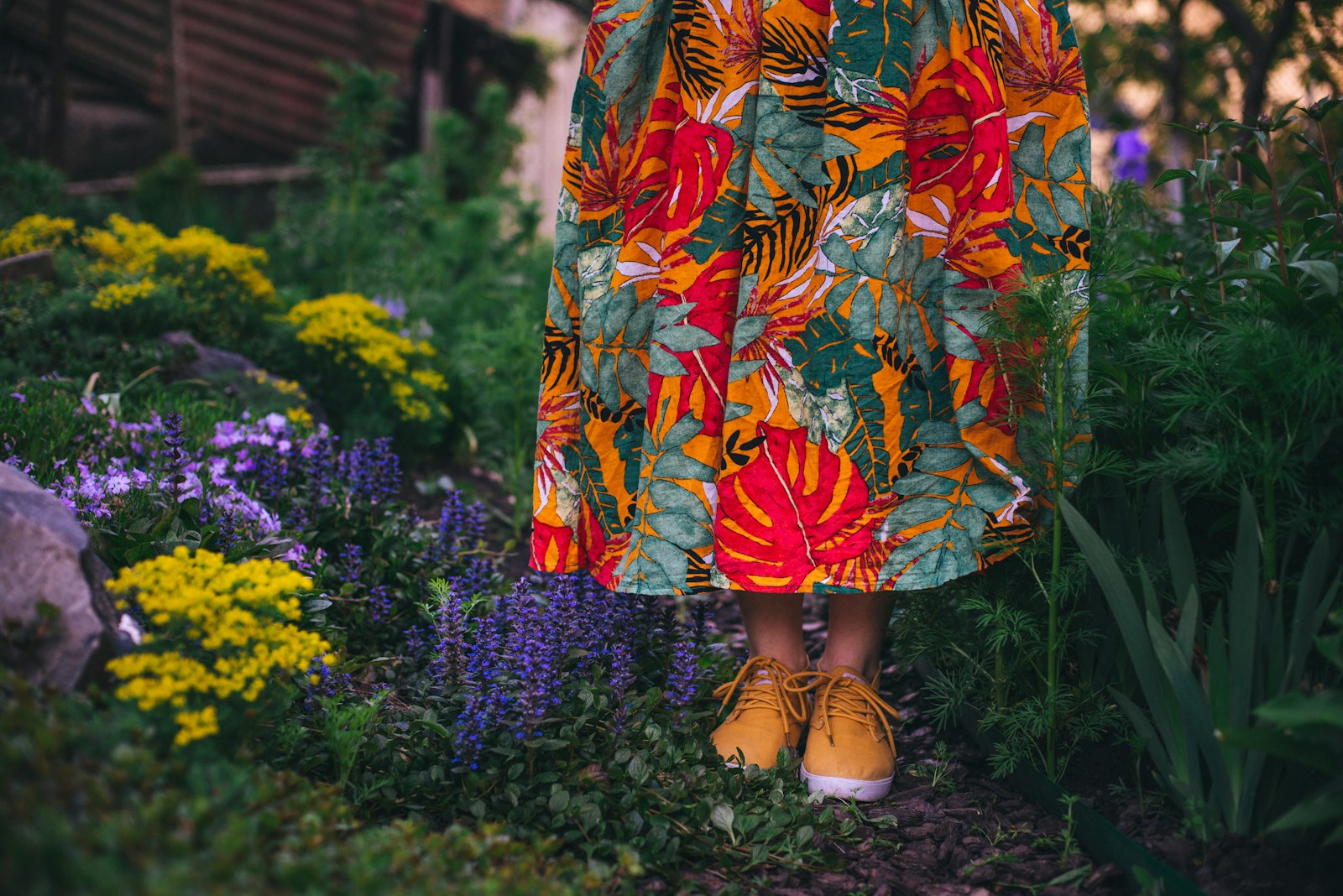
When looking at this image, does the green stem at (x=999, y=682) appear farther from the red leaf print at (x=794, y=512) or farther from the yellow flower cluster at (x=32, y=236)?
the yellow flower cluster at (x=32, y=236)

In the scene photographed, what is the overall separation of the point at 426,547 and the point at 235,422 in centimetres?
66

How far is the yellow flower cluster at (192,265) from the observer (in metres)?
3.01

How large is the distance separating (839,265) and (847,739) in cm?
80

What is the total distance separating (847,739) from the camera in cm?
160

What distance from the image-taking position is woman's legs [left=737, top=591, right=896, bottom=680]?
1.66 meters

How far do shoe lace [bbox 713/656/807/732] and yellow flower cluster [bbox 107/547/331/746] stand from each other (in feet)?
2.53

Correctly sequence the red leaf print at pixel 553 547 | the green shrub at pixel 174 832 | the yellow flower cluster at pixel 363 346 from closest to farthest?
the green shrub at pixel 174 832, the red leaf print at pixel 553 547, the yellow flower cluster at pixel 363 346

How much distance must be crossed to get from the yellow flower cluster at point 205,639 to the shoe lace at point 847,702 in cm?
85

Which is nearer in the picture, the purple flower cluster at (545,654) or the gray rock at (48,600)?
the gray rock at (48,600)

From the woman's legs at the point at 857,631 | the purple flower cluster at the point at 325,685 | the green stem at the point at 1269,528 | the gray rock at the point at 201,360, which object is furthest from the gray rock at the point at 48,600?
the gray rock at the point at 201,360

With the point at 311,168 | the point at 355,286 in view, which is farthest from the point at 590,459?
the point at 311,168

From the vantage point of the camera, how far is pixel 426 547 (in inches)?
86.0

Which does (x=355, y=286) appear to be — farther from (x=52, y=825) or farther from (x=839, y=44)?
(x=52, y=825)

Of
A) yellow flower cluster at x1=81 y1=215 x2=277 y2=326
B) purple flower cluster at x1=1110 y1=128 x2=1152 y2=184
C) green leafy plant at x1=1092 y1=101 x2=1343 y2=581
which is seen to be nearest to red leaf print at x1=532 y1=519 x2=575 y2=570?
green leafy plant at x1=1092 y1=101 x2=1343 y2=581
